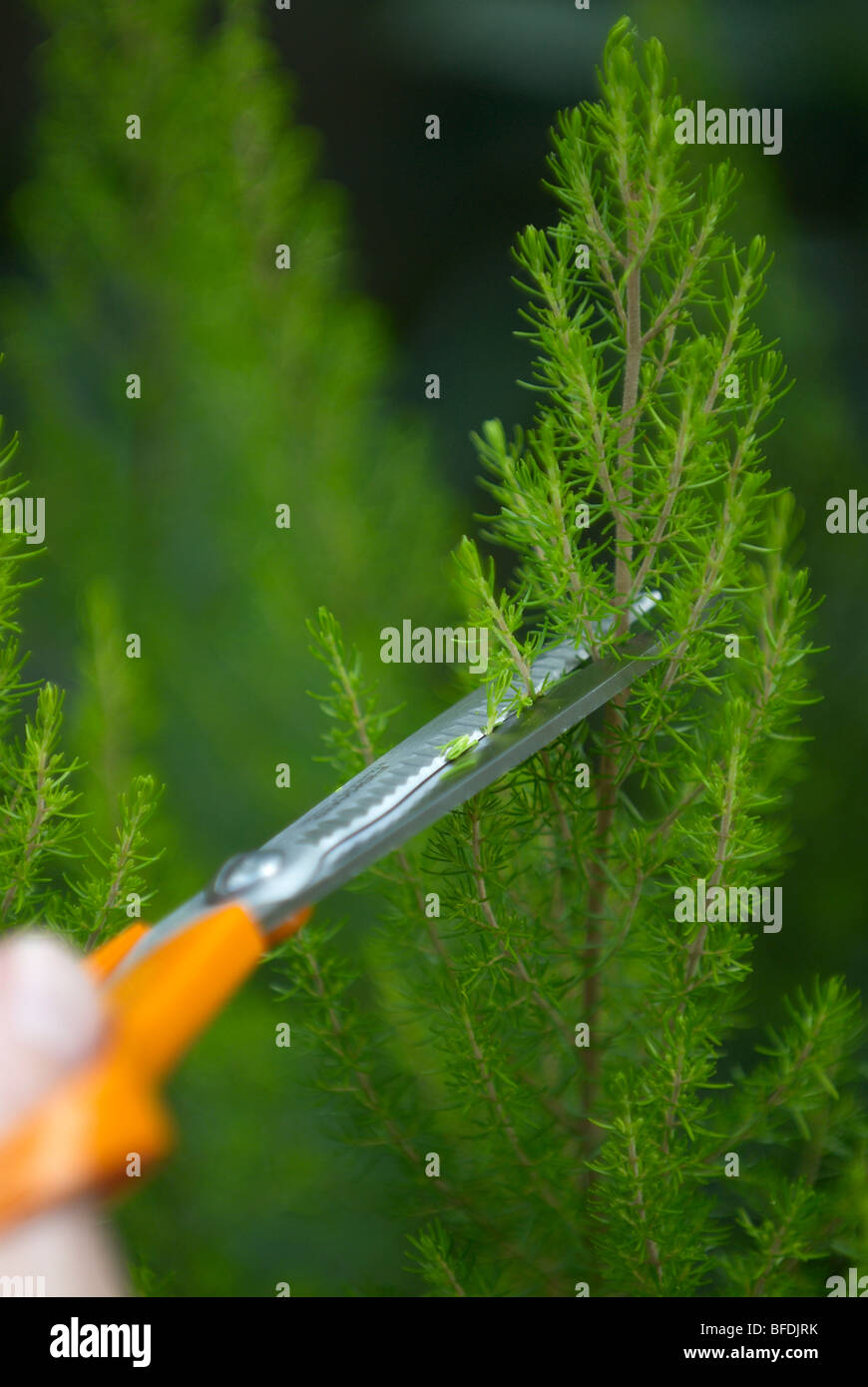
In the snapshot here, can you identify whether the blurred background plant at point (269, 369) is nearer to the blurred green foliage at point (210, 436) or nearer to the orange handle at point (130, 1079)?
the blurred green foliage at point (210, 436)

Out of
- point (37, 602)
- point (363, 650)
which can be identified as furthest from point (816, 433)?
point (37, 602)

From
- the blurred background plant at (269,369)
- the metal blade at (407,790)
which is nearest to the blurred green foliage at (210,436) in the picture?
the blurred background plant at (269,369)

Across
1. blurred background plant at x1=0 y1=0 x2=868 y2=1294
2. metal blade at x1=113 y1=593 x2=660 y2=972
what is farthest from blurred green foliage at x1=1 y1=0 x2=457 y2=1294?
metal blade at x1=113 y1=593 x2=660 y2=972

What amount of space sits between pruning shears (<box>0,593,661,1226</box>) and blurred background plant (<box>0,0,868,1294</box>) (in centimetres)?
15

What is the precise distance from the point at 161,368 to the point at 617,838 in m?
0.28

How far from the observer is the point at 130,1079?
203mm

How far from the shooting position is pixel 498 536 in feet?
0.89

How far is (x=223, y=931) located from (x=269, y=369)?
274mm

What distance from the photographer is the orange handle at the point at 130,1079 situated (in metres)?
0.20

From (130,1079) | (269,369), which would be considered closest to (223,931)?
(130,1079)

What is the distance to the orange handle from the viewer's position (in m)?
0.20

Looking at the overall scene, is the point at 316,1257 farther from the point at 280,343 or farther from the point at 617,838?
the point at 280,343

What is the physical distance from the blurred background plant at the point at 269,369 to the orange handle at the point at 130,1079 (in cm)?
16

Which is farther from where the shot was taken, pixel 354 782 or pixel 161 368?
pixel 161 368
